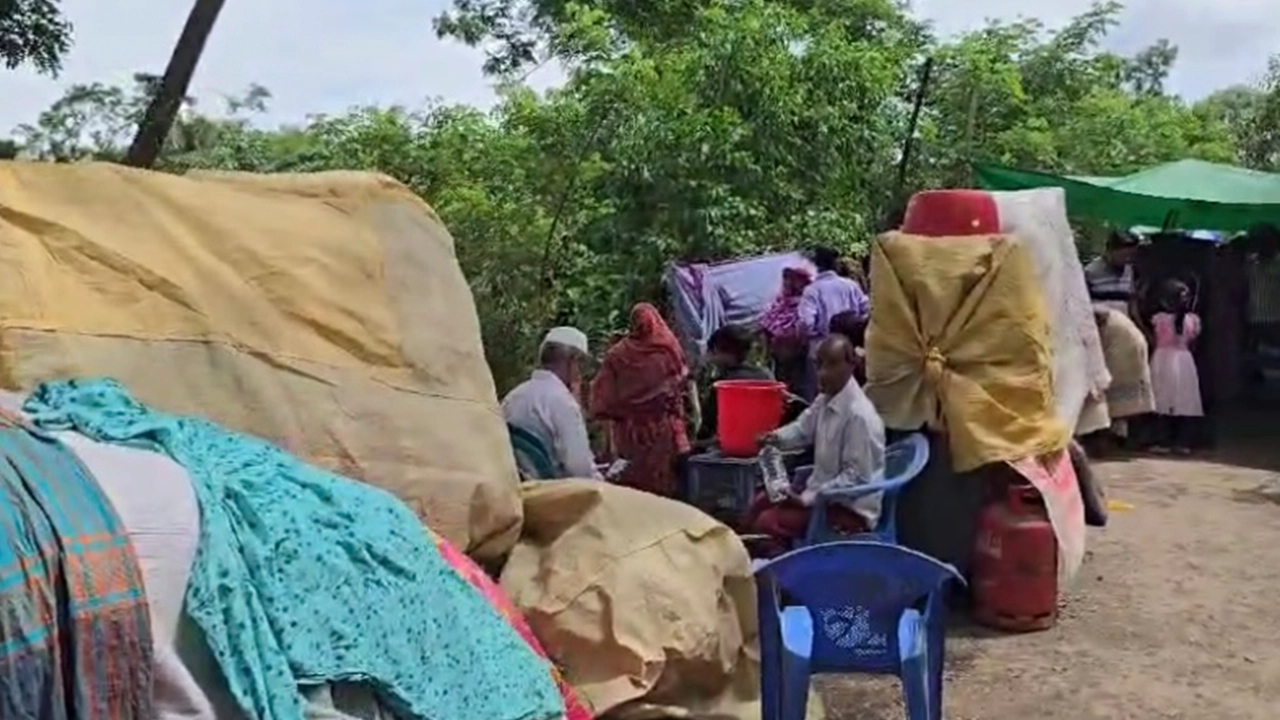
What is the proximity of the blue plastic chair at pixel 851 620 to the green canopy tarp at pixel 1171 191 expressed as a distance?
8.10 metres

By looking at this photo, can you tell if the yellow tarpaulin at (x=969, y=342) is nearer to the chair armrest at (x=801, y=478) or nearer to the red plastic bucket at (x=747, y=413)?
the chair armrest at (x=801, y=478)

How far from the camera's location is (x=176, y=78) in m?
10.5

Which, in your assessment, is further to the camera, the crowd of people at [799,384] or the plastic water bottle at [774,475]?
the plastic water bottle at [774,475]

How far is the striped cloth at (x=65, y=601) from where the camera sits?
7.07 ft

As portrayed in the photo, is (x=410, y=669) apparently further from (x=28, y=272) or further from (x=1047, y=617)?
(x=1047, y=617)

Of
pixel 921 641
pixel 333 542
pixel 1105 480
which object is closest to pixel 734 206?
pixel 1105 480

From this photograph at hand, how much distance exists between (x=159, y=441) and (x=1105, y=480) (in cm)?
881

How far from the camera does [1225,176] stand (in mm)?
13016

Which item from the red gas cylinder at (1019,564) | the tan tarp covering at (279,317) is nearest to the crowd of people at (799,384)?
the red gas cylinder at (1019,564)

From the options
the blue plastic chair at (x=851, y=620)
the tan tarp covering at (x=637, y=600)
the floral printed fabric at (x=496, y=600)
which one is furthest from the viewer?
the blue plastic chair at (x=851, y=620)

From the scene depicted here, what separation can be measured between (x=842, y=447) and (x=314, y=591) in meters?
3.87

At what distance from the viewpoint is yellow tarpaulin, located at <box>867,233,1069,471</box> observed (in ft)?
21.6

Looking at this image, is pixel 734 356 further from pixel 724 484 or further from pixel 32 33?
pixel 32 33

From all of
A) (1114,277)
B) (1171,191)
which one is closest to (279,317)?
(1114,277)
